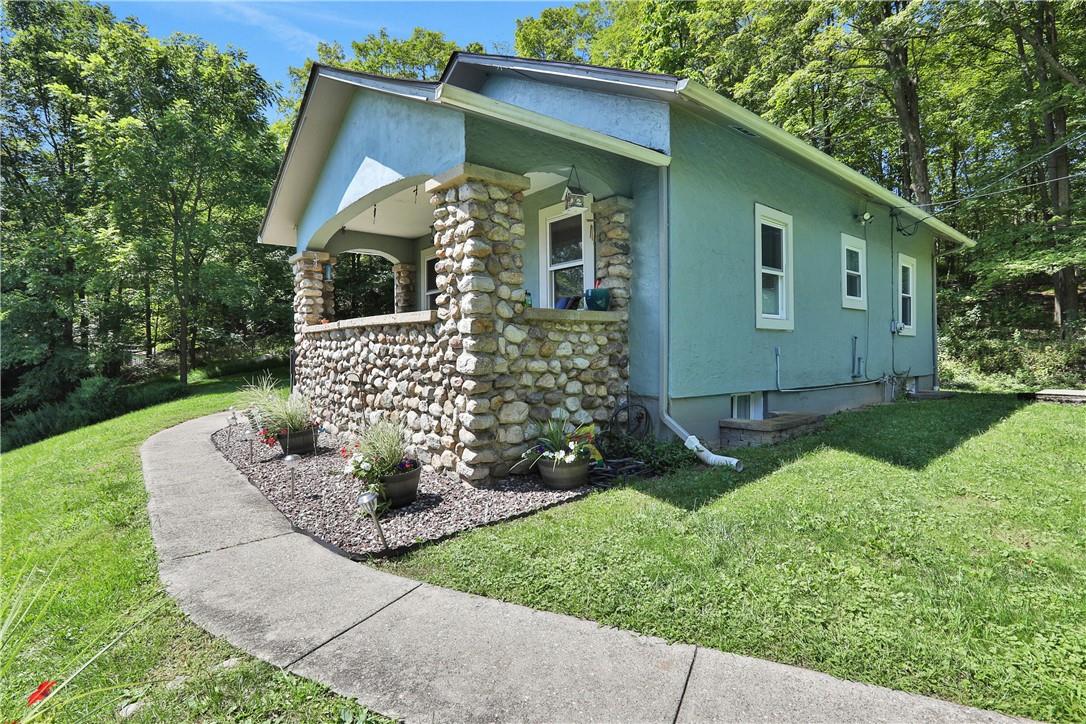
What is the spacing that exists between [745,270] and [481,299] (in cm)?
382

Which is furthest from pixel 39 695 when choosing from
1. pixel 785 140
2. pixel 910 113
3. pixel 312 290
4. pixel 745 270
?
pixel 910 113

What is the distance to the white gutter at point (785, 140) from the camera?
5.31 m

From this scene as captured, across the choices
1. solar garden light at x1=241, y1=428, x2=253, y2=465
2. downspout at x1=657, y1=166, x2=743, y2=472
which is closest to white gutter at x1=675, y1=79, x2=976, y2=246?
downspout at x1=657, y1=166, x2=743, y2=472

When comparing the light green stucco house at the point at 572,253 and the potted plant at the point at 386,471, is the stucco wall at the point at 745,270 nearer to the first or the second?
the light green stucco house at the point at 572,253

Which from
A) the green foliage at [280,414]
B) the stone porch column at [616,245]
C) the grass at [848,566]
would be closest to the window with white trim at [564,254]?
the stone porch column at [616,245]

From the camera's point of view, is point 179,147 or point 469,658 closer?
→ point 469,658

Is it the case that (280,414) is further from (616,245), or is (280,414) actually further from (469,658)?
(469,658)

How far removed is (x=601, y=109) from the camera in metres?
6.35

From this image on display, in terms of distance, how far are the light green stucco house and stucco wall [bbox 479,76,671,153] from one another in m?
0.03

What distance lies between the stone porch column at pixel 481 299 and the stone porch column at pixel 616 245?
132cm

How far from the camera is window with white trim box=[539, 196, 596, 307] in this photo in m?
6.56

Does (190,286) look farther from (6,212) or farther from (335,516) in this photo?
(335,516)

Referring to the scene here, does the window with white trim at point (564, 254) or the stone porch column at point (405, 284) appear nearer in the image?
the window with white trim at point (564, 254)

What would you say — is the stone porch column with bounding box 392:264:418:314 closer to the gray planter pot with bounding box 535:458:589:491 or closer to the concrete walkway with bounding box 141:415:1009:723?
the gray planter pot with bounding box 535:458:589:491
